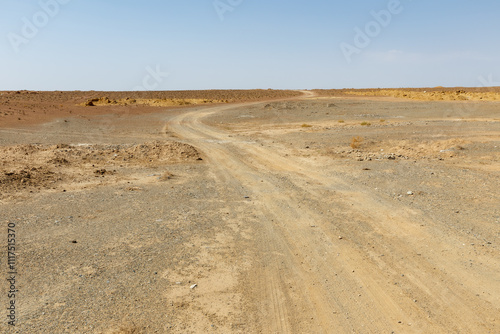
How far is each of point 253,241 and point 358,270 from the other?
2098 mm

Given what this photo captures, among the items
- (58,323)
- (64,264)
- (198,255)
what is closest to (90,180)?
(64,264)

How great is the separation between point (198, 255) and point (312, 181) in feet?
19.7

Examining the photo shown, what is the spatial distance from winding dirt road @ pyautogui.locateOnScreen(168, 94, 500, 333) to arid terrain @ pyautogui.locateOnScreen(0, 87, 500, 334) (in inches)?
1.1

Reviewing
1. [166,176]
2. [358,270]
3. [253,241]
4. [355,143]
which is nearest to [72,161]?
[166,176]

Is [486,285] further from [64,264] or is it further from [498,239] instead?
[64,264]

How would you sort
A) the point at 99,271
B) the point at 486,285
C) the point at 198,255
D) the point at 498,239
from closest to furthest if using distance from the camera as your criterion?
the point at 486,285, the point at 99,271, the point at 198,255, the point at 498,239

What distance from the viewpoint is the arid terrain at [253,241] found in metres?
4.97

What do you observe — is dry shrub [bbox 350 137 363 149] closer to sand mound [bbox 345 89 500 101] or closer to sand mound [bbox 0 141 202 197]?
sand mound [bbox 0 141 202 197]

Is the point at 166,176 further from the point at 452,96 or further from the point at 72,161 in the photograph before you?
the point at 452,96

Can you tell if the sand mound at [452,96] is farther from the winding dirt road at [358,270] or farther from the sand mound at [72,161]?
the winding dirt road at [358,270]

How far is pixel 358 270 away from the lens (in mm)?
6105

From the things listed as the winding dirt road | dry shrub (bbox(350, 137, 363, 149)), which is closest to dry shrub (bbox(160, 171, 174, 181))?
the winding dirt road

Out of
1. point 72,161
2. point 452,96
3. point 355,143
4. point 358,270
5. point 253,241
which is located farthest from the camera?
point 452,96

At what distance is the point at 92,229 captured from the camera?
25.4 ft
